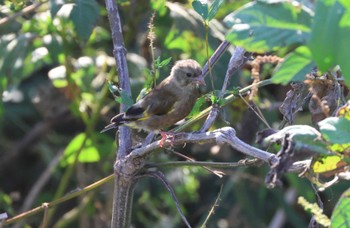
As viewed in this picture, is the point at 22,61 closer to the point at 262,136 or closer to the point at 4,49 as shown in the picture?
the point at 4,49

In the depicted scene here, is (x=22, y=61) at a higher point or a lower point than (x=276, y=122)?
higher

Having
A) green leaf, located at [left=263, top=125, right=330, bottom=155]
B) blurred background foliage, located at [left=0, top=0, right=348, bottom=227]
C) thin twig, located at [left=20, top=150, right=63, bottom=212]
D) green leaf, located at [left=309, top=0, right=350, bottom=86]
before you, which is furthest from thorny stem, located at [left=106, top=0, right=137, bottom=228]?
thin twig, located at [left=20, top=150, right=63, bottom=212]

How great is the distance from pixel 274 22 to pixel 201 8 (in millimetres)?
575

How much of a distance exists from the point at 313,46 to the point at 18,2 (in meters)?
1.47

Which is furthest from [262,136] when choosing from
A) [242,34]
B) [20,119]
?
[20,119]

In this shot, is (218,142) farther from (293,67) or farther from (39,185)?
(39,185)

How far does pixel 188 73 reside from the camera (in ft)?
9.02

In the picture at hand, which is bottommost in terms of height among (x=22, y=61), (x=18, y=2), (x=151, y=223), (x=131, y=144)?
(x=151, y=223)

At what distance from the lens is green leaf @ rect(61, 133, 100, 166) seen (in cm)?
341

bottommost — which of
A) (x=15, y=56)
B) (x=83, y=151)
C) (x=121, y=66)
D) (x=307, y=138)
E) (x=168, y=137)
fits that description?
(x=83, y=151)

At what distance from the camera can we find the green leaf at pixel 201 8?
1968mm

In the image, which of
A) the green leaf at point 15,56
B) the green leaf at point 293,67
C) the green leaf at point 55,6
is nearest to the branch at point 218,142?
the green leaf at point 293,67

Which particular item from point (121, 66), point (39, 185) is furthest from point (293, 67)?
point (39, 185)

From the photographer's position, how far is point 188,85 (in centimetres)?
274
